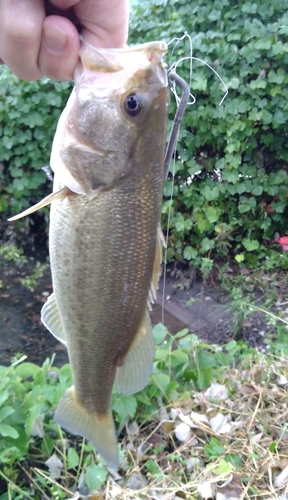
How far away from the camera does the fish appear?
127 cm

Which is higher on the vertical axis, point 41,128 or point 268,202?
point 41,128

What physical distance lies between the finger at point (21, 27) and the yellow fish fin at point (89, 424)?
40.2 inches

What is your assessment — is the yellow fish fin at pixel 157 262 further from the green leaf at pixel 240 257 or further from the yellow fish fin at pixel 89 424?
the green leaf at pixel 240 257

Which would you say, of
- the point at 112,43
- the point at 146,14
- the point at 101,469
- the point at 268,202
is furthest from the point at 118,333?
the point at 146,14

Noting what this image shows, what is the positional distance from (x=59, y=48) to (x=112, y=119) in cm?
21

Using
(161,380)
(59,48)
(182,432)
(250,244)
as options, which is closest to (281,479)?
(182,432)

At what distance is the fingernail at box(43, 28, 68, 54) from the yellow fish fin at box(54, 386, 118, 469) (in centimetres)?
102

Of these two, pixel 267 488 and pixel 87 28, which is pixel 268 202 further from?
pixel 87 28

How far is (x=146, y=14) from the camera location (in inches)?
196

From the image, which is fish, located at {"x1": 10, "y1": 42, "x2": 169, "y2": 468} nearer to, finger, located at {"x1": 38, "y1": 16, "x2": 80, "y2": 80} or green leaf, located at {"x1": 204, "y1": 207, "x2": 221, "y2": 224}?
finger, located at {"x1": 38, "y1": 16, "x2": 80, "y2": 80}

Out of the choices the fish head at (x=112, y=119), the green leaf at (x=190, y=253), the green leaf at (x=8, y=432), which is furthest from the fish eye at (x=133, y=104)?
the green leaf at (x=190, y=253)

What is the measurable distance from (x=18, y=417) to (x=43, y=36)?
1.75 m

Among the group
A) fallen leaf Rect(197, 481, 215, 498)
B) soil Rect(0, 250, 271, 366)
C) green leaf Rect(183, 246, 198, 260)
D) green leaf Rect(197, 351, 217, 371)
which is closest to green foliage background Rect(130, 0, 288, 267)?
green leaf Rect(183, 246, 198, 260)

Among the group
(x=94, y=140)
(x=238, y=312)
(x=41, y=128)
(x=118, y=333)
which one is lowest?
(x=238, y=312)
